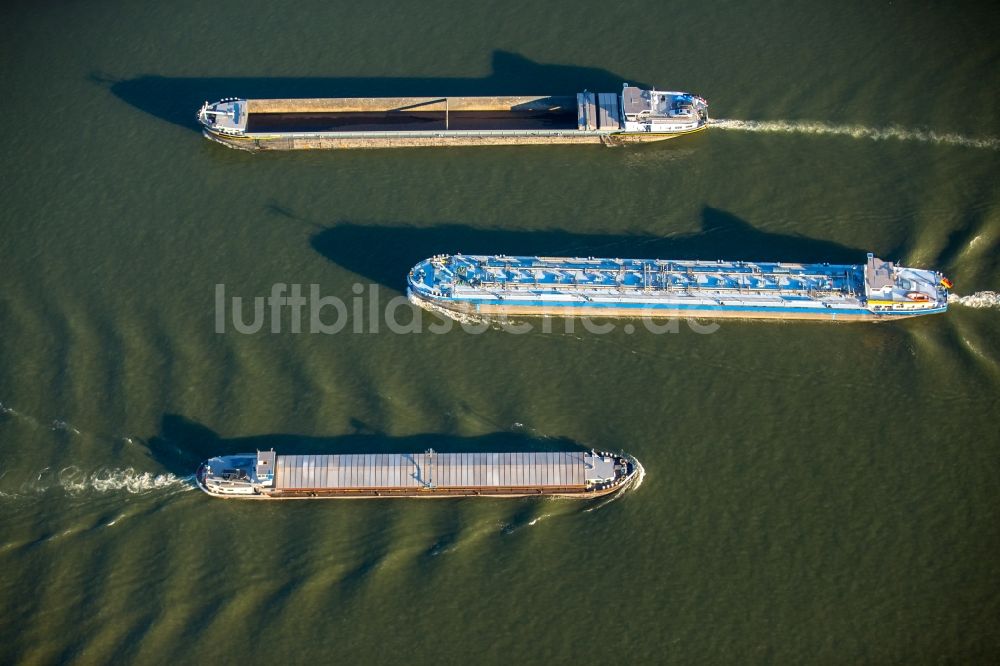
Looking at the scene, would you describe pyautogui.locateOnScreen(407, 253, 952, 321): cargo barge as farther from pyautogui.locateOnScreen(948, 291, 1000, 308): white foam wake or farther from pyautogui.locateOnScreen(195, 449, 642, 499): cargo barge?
pyautogui.locateOnScreen(195, 449, 642, 499): cargo barge

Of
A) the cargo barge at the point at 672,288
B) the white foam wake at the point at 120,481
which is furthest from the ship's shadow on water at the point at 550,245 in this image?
the white foam wake at the point at 120,481

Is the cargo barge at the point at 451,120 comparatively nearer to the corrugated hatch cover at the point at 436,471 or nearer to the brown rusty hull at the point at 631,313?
the brown rusty hull at the point at 631,313

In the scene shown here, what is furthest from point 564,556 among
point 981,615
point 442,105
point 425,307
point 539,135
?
point 442,105

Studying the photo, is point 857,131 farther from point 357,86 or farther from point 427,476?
point 427,476

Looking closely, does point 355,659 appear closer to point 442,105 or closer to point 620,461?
point 620,461

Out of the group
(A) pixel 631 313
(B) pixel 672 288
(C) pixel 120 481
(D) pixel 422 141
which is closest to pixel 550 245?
(A) pixel 631 313

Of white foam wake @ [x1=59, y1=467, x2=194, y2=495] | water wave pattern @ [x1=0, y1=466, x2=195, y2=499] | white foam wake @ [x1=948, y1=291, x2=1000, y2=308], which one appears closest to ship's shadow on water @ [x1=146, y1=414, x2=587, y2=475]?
white foam wake @ [x1=59, y1=467, x2=194, y2=495]

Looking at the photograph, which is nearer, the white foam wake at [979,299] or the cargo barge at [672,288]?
the cargo barge at [672,288]
